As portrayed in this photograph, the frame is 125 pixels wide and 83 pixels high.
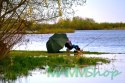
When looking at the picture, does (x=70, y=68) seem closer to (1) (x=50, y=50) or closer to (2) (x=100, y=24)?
(1) (x=50, y=50)

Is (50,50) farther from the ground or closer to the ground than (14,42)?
closer to the ground

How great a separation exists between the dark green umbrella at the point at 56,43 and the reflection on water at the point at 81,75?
9.74m

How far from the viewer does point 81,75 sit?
64.0 ft

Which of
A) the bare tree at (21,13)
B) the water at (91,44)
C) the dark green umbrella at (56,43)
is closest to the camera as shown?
the bare tree at (21,13)

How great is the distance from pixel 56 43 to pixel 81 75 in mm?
13476

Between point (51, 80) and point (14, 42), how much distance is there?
1.88 metres

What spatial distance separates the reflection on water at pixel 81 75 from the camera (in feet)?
58.0

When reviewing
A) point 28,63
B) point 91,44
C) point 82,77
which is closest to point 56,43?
point 28,63

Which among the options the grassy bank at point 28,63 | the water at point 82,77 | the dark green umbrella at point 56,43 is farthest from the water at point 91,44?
the water at point 82,77

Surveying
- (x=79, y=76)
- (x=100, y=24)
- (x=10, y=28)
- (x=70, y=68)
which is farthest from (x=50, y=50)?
(x=100, y=24)

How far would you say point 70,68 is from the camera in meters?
22.4

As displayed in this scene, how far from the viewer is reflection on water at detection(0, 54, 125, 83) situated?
17688 mm

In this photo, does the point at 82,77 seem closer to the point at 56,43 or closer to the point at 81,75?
the point at 81,75

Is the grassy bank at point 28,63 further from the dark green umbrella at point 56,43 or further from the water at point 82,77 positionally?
the dark green umbrella at point 56,43
